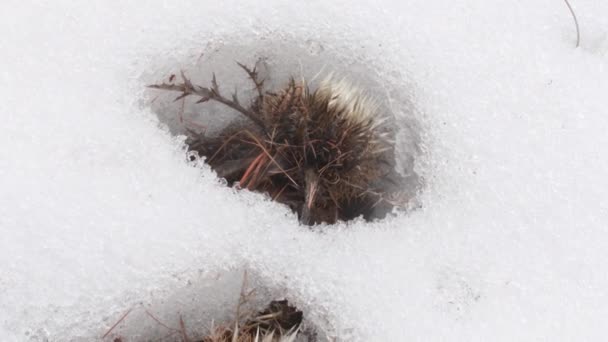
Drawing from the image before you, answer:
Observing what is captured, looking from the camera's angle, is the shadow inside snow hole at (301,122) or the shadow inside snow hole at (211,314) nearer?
the shadow inside snow hole at (211,314)

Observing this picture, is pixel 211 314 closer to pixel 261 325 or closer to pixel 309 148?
pixel 261 325

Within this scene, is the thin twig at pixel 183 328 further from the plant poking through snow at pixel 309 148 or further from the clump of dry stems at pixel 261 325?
the plant poking through snow at pixel 309 148

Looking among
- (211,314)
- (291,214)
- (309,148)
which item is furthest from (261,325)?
(309,148)

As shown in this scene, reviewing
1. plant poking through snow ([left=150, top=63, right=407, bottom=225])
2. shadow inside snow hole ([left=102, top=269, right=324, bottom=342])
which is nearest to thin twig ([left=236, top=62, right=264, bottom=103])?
plant poking through snow ([left=150, top=63, right=407, bottom=225])

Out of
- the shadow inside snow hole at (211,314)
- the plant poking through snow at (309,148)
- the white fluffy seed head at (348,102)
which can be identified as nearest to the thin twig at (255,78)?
the plant poking through snow at (309,148)

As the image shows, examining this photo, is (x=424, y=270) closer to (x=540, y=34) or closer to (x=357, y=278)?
(x=357, y=278)

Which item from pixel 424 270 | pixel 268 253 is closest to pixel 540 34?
pixel 424 270

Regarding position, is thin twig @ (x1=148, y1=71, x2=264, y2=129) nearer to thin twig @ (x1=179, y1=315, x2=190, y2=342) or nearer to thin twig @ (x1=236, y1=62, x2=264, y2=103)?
thin twig @ (x1=236, y1=62, x2=264, y2=103)
